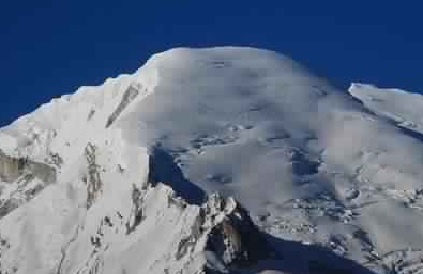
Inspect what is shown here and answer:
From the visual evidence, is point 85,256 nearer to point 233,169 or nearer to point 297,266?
point 233,169

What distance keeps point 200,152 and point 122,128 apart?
9.75 meters

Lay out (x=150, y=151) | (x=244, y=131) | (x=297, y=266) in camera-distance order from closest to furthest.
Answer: (x=297, y=266) < (x=150, y=151) < (x=244, y=131)

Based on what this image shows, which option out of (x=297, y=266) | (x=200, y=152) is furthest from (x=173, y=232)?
(x=200, y=152)

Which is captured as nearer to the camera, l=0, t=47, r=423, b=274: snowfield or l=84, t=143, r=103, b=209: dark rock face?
l=0, t=47, r=423, b=274: snowfield

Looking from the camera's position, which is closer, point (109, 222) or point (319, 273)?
point (319, 273)

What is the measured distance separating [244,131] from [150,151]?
15.6 metres

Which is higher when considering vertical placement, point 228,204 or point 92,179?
point 228,204

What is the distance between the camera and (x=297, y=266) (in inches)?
Answer: 6358

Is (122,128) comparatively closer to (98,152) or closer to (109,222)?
(98,152)

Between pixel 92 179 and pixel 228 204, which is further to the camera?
pixel 92 179

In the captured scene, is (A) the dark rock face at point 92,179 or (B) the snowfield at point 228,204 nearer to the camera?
(B) the snowfield at point 228,204

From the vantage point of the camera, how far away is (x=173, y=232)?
166 m

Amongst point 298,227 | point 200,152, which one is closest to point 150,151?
point 200,152

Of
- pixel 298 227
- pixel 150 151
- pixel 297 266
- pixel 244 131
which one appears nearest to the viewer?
pixel 297 266
